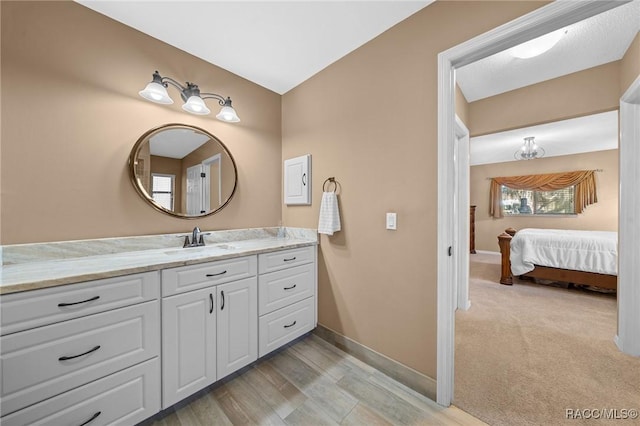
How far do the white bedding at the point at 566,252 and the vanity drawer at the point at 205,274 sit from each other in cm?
422

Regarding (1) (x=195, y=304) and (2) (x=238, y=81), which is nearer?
(1) (x=195, y=304)

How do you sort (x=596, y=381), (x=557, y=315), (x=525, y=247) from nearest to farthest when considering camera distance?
1. (x=596, y=381)
2. (x=557, y=315)
3. (x=525, y=247)

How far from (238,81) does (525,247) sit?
4.69m

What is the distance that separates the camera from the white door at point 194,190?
6.43ft

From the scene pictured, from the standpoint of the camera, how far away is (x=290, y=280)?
1.93 meters

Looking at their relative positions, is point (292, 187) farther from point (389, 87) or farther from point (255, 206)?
point (389, 87)

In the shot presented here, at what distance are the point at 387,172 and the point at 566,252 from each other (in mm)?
3661

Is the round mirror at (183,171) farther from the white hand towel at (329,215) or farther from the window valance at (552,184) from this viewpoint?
the window valance at (552,184)

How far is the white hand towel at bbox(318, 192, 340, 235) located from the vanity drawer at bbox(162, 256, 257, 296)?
0.65 metres

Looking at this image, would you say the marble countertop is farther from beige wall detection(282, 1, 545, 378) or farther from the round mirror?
beige wall detection(282, 1, 545, 378)

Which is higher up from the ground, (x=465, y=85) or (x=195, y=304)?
(x=465, y=85)

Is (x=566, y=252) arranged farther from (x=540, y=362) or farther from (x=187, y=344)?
(x=187, y=344)

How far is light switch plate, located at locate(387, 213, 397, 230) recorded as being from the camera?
1639 mm

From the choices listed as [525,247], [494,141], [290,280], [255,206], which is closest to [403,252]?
[290,280]
